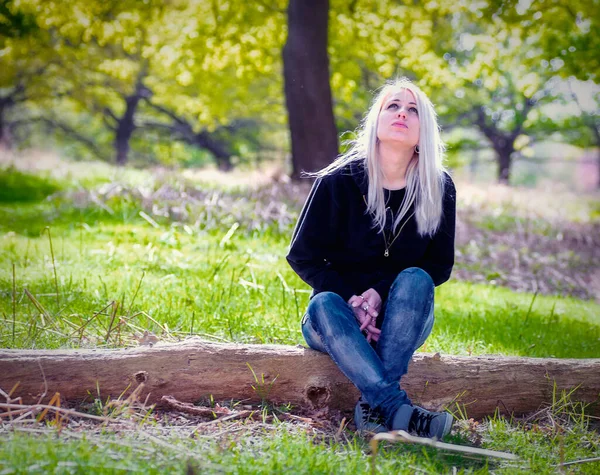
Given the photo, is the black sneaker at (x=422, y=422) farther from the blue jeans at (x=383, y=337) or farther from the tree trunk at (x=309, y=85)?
the tree trunk at (x=309, y=85)

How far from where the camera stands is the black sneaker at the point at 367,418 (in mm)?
2713

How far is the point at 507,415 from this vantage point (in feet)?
10.2

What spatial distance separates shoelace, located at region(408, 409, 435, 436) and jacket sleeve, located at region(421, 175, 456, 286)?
2.60ft

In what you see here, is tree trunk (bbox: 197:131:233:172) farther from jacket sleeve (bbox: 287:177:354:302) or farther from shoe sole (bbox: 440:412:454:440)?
shoe sole (bbox: 440:412:454:440)

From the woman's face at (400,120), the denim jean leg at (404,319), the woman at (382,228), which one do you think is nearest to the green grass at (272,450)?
the denim jean leg at (404,319)

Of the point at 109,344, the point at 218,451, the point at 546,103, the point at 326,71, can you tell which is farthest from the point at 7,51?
the point at 546,103

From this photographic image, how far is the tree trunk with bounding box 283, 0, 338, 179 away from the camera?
28.5 ft

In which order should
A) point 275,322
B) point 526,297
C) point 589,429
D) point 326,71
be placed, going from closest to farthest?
point 589,429 < point 275,322 < point 526,297 < point 326,71

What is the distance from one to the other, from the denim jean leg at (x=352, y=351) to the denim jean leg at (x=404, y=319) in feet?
0.23

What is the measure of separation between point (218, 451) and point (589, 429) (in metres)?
1.98

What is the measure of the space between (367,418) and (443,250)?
3.37 ft

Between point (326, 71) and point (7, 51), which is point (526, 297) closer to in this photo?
point (326, 71)

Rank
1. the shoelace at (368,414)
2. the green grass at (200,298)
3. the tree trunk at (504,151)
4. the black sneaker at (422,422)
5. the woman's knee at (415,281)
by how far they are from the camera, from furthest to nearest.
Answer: the tree trunk at (504,151), the green grass at (200,298), the woman's knee at (415,281), the shoelace at (368,414), the black sneaker at (422,422)

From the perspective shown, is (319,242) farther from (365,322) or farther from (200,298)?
(200,298)
